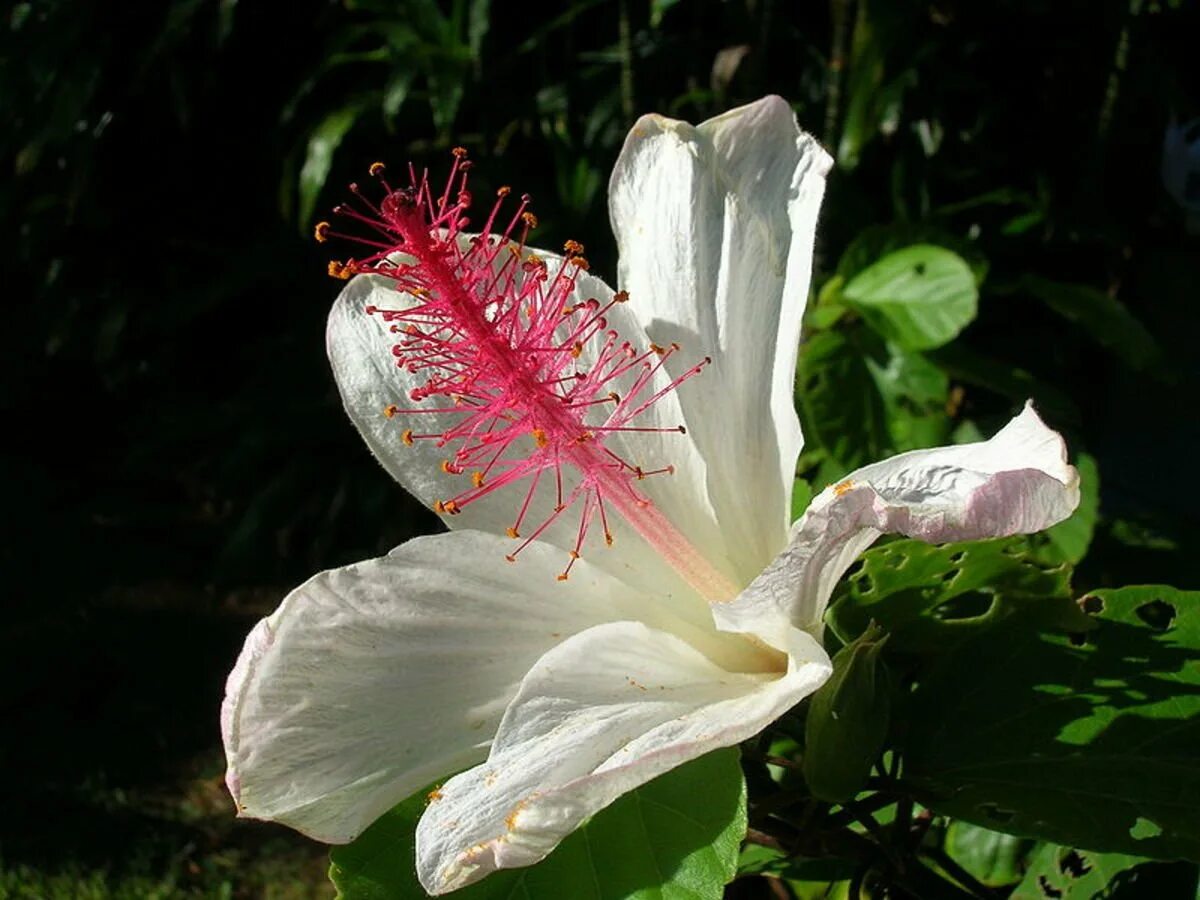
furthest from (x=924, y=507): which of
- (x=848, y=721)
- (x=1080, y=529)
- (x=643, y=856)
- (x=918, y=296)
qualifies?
(x=1080, y=529)

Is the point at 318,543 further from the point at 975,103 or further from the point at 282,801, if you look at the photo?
the point at 282,801

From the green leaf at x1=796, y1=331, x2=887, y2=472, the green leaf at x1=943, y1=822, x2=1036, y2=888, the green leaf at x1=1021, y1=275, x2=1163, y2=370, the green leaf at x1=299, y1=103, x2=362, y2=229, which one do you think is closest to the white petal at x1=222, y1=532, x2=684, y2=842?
the green leaf at x1=943, y1=822, x2=1036, y2=888

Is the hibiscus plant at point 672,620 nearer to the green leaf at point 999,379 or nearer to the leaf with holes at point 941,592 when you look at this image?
the leaf with holes at point 941,592

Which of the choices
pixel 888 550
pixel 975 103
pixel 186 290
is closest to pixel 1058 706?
pixel 888 550

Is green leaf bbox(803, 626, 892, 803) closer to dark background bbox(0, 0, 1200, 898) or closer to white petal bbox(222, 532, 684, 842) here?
white petal bbox(222, 532, 684, 842)

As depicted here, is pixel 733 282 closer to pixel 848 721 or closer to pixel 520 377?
pixel 520 377

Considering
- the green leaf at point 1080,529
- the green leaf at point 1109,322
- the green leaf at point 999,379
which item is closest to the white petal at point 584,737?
the green leaf at point 999,379
